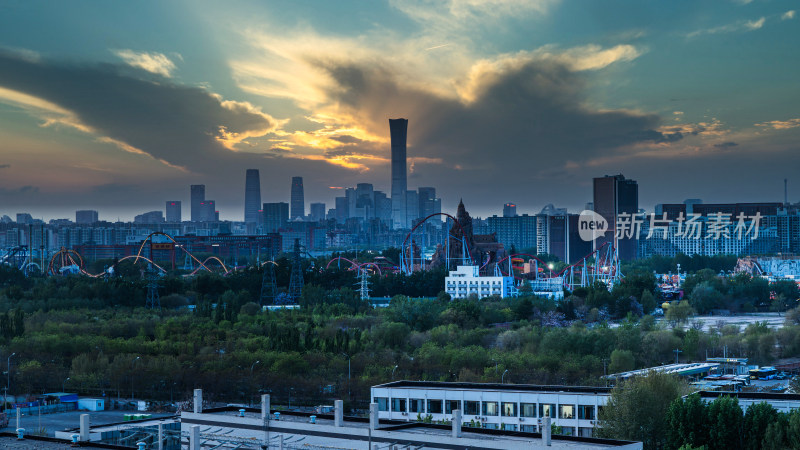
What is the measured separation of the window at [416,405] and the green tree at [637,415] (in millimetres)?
6171

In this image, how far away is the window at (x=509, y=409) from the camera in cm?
2908

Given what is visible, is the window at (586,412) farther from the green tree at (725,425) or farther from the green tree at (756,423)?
the green tree at (756,423)

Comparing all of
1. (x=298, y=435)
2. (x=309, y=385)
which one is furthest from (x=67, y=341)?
(x=298, y=435)

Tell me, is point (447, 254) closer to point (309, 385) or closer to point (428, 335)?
point (428, 335)

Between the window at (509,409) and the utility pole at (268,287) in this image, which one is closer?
the window at (509,409)

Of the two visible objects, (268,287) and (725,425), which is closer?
(725,425)

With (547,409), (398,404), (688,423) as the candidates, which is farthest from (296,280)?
(688,423)

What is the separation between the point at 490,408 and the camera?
2930cm

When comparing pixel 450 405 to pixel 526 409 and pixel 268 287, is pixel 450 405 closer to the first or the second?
pixel 526 409

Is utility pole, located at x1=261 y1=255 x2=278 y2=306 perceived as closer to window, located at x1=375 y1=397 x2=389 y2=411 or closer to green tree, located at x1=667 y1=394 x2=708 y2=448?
window, located at x1=375 y1=397 x2=389 y2=411

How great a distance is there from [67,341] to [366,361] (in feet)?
55.6

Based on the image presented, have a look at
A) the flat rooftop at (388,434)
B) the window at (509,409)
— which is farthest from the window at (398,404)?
the flat rooftop at (388,434)

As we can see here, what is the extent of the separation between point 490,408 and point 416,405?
2.56 m

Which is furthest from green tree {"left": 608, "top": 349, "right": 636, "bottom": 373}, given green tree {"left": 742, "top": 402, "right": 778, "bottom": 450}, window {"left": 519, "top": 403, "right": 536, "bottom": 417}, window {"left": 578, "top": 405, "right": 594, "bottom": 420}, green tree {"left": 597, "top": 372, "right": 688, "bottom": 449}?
green tree {"left": 742, "top": 402, "right": 778, "bottom": 450}
